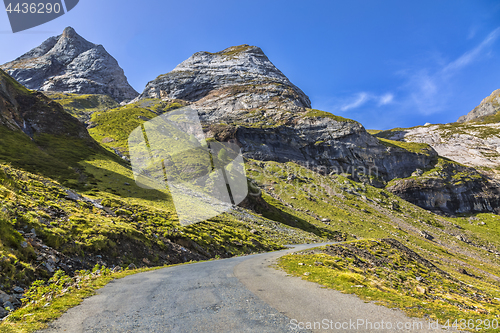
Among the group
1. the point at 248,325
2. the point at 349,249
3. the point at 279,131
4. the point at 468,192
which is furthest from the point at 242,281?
the point at 468,192

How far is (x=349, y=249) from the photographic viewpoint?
26.9 m

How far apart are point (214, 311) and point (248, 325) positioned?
1.64 metres

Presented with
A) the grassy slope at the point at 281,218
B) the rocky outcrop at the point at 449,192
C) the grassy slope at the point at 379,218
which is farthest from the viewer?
the rocky outcrop at the point at 449,192

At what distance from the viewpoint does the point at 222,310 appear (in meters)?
8.06

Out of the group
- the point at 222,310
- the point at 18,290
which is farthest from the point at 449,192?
the point at 18,290

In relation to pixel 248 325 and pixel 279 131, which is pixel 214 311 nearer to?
pixel 248 325

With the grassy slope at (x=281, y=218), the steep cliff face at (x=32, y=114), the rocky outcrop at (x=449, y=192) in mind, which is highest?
the steep cliff face at (x=32, y=114)

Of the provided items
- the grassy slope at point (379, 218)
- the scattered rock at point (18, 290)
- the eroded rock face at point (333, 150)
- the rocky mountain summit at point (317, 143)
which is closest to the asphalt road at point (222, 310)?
the scattered rock at point (18, 290)

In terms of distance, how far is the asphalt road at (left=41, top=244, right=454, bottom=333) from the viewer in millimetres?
6781

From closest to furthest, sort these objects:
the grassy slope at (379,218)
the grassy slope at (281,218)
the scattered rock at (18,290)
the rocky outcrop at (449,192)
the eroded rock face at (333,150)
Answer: the scattered rock at (18,290), the grassy slope at (281,218), the grassy slope at (379,218), the rocky outcrop at (449,192), the eroded rock face at (333,150)

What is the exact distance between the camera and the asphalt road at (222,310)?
6781 millimetres

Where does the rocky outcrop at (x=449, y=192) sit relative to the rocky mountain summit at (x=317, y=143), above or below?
below

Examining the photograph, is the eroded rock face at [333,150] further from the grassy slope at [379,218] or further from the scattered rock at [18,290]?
the scattered rock at [18,290]

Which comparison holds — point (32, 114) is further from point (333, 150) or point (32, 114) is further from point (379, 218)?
point (333, 150)
